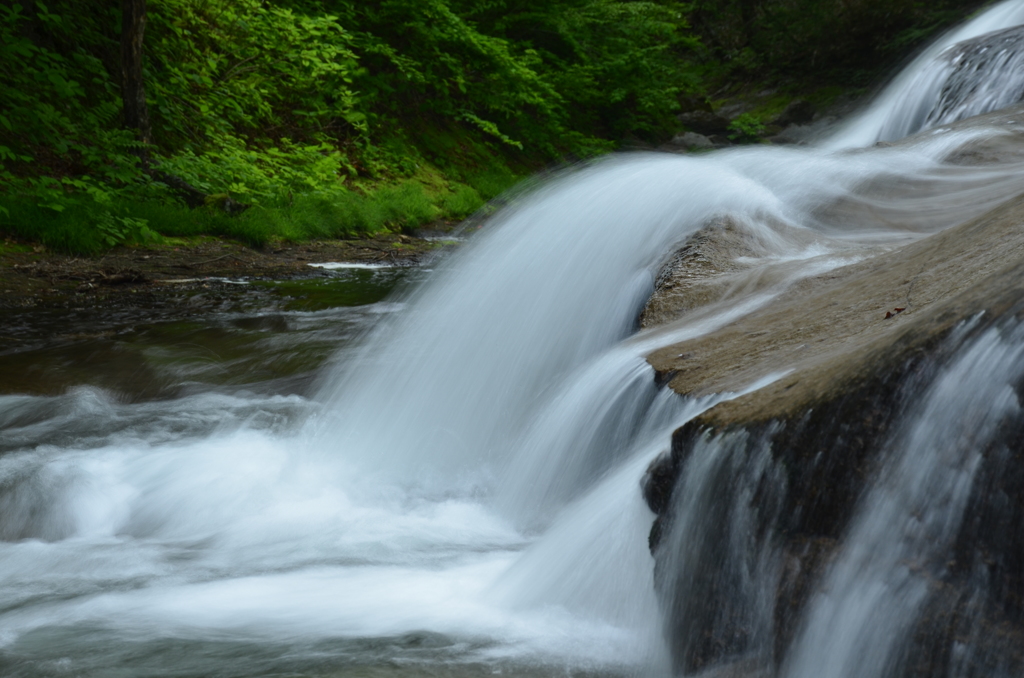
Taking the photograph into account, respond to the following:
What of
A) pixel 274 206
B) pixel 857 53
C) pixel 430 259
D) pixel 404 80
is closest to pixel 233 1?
pixel 274 206

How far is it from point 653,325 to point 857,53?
57.5ft

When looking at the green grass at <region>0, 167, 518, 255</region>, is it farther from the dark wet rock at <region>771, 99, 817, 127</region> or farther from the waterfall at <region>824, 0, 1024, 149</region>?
the dark wet rock at <region>771, 99, 817, 127</region>

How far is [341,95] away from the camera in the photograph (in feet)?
31.9

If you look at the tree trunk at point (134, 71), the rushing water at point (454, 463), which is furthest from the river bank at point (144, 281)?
the tree trunk at point (134, 71)

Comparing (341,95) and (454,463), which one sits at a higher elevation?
(341,95)

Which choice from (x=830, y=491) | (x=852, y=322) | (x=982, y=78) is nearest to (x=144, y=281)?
(x=852, y=322)

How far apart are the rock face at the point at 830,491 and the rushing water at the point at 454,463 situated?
0.09 feet

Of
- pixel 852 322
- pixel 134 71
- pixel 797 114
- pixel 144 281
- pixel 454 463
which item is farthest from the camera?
pixel 797 114

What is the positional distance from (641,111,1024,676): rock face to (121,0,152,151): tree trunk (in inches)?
277

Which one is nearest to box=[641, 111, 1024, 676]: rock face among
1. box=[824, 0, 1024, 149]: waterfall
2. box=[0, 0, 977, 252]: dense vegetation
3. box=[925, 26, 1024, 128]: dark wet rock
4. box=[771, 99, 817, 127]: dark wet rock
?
box=[0, 0, 977, 252]: dense vegetation

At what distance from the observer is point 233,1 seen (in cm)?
851

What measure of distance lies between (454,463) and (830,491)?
2.12 meters

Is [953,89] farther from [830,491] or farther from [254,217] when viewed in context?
[830,491]

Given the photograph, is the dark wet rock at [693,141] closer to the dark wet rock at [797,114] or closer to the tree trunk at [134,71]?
the dark wet rock at [797,114]
